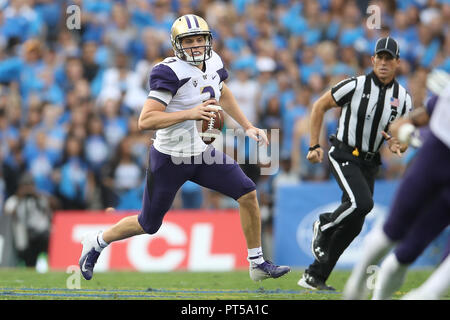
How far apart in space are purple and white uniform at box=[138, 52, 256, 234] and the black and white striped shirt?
1.11 m

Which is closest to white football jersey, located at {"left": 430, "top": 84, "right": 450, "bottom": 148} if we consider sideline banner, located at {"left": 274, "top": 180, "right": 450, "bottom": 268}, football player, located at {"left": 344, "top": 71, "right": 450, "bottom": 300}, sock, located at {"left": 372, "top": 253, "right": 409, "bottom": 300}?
football player, located at {"left": 344, "top": 71, "right": 450, "bottom": 300}

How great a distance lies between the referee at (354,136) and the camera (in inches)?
288

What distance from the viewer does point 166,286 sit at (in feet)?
26.1

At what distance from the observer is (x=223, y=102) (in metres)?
7.31

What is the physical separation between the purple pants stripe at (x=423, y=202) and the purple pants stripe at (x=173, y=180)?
2062mm

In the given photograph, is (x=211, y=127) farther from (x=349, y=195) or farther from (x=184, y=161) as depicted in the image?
(x=349, y=195)

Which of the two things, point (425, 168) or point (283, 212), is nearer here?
point (425, 168)

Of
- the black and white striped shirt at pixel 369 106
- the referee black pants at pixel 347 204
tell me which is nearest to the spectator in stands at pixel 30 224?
the referee black pants at pixel 347 204

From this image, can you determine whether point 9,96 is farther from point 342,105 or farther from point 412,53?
point 342,105

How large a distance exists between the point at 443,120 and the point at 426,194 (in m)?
0.42

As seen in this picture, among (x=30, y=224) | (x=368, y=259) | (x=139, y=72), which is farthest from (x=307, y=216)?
(x=368, y=259)

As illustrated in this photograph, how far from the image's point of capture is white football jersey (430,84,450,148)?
15.6 ft
